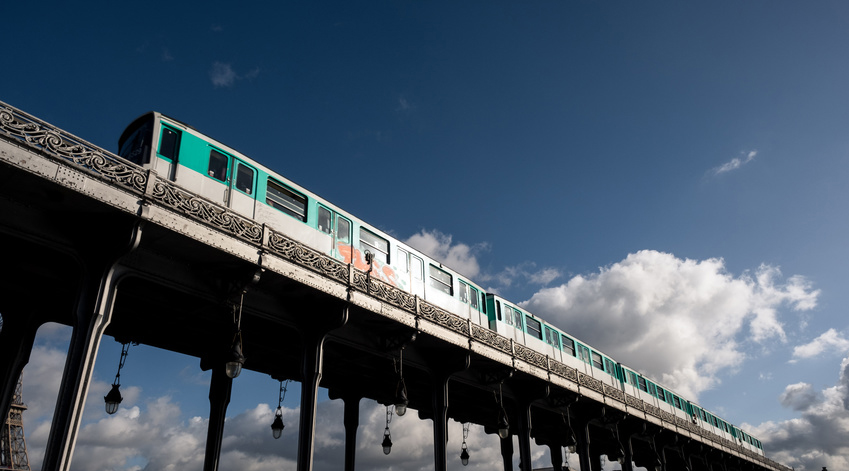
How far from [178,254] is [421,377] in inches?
572

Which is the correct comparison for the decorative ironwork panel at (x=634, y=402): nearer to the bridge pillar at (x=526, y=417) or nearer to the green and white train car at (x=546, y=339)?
the green and white train car at (x=546, y=339)

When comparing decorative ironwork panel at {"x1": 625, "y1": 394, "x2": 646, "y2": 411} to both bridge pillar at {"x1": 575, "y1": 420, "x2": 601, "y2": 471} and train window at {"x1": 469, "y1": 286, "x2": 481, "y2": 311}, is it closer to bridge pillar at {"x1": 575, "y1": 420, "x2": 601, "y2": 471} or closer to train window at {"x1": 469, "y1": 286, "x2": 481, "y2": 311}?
bridge pillar at {"x1": 575, "y1": 420, "x2": 601, "y2": 471}

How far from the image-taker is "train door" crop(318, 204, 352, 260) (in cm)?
1906

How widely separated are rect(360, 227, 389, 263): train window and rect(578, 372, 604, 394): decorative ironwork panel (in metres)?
13.6

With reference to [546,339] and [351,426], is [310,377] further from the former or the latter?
[546,339]

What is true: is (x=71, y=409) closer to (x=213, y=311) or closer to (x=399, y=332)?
(x=213, y=311)

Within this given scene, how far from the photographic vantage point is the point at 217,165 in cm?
1617

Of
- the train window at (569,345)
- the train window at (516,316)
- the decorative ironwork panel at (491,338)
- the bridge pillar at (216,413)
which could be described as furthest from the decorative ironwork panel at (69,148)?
the train window at (569,345)

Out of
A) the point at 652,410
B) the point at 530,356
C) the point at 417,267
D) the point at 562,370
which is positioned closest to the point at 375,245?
the point at 417,267

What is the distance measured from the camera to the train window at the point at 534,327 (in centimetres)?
3017

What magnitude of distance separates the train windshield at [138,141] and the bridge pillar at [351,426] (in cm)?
1566

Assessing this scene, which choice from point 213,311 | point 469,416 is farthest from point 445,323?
point 469,416

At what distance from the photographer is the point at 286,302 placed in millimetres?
17703

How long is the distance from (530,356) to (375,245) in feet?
30.3
